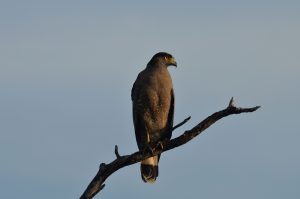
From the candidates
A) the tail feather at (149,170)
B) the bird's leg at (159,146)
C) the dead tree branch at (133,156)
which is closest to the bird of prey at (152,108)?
the tail feather at (149,170)

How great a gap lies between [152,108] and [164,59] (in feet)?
3.60

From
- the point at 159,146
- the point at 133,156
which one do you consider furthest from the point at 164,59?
the point at 133,156

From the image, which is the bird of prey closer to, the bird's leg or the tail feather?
the tail feather

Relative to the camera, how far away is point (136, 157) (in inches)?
376

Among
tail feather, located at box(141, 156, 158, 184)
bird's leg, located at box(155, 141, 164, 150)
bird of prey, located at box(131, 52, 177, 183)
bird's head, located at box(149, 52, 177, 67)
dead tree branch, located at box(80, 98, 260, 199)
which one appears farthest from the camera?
bird's head, located at box(149, 52, 177, 67)

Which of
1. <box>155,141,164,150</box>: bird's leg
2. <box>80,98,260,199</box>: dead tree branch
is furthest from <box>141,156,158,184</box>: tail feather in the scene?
<box>80,98,260,199</box>: dead tree branch

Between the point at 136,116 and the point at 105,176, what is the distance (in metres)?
2.92

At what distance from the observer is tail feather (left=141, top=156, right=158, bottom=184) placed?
12320 millimetres

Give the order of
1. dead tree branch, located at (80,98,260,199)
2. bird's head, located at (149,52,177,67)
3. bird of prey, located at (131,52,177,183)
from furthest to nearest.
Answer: bird's head, located at (149,52,177,67)
bird of prey, located at (131,52,177,183)
dead tree branch, located at (80,98,260,199)

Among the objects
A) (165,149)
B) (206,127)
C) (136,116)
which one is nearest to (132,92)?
(136,116)

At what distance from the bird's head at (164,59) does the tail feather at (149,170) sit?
145 cm

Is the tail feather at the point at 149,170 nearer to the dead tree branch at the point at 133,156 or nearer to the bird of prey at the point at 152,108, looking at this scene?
the bird of prey at the point at 152,108

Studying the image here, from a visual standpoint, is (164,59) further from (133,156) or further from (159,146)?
(133,156)

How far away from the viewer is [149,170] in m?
12.4
